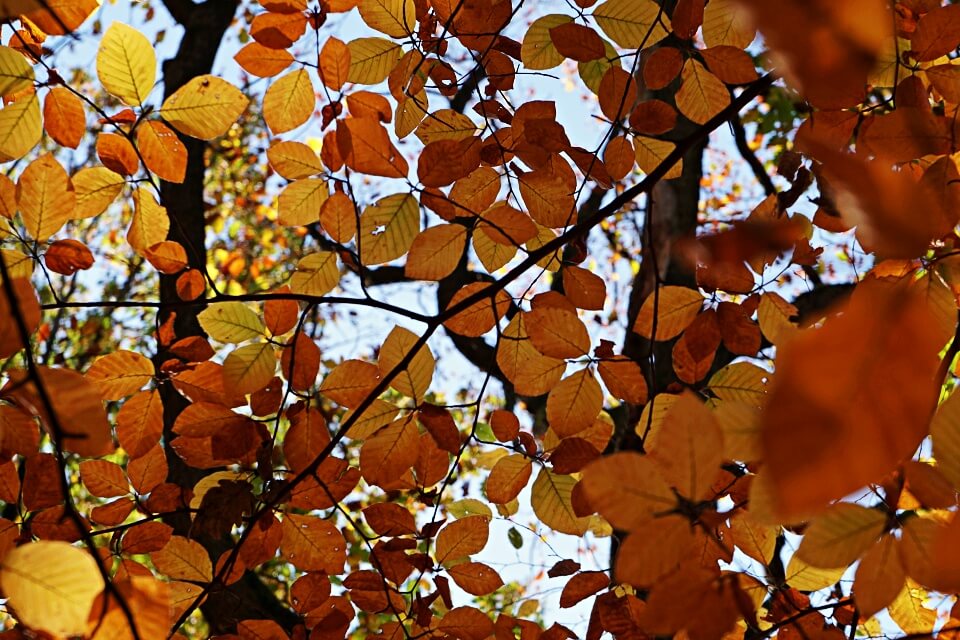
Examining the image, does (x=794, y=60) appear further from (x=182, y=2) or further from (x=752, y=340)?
(x=182, y=2)

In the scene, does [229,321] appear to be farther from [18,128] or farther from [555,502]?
[555,502]

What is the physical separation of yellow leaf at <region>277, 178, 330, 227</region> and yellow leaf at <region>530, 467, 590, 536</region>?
69 cm

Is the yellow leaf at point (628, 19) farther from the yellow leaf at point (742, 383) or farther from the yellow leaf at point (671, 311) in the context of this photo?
the yellow leaf at point (742, 383)

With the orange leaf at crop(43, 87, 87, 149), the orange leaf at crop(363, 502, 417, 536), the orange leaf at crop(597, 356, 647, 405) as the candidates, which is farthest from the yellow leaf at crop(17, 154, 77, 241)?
the orange leaf at crop(597, 356, 647, 405)

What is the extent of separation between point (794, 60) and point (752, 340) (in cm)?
122

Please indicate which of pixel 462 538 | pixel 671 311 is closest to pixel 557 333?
pixel 671 311

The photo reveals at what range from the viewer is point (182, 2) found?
465 centimetres

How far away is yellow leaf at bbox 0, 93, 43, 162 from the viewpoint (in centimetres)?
127

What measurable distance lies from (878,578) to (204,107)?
48.5 inches

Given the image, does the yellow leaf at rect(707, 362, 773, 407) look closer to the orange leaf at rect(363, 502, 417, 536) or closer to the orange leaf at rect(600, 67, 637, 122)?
the orange leaf at rect(600, 67, 637, 122)

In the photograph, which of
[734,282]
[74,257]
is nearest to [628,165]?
[734,282]

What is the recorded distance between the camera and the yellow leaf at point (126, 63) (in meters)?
1.29

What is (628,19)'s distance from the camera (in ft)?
4.78

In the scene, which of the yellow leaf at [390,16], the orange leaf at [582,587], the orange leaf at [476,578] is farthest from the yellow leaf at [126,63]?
the orange leaf at [582,587]
